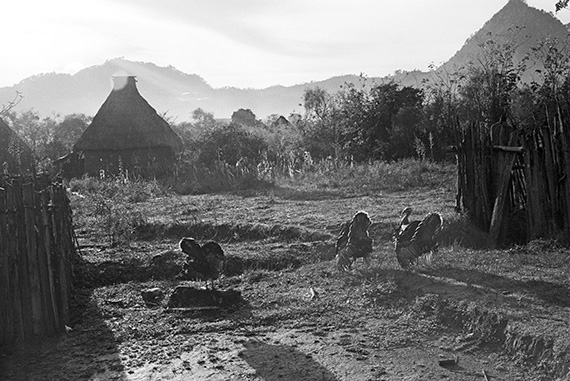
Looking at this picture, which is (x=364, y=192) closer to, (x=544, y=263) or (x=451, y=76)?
(x=544, y=263)

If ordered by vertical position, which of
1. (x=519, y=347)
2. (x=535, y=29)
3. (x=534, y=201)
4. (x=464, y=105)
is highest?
(x=535, y=29)

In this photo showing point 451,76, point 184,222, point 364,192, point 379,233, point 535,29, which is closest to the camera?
point 379,233

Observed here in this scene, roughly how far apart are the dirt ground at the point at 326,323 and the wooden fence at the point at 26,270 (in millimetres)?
183

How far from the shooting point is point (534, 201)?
7.08 metres

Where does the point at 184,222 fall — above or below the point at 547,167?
below

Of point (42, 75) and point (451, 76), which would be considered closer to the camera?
point (451, 76)

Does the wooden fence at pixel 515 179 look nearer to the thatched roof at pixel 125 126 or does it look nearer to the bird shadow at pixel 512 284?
the bird shadow at pixel 512 284

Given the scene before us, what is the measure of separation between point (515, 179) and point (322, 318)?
3.42 meters

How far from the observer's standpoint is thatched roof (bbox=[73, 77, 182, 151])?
22953 millimetres

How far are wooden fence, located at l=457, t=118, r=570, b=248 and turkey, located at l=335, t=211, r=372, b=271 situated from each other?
1.67 meters

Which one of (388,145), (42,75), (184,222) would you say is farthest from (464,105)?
(42,75)

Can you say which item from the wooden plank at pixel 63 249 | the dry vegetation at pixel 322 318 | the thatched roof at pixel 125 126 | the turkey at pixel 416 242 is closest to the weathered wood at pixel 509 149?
the dry vegetation at pixel 322 318

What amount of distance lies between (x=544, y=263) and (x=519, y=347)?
2.01 m

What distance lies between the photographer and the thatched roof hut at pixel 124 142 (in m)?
22.8
